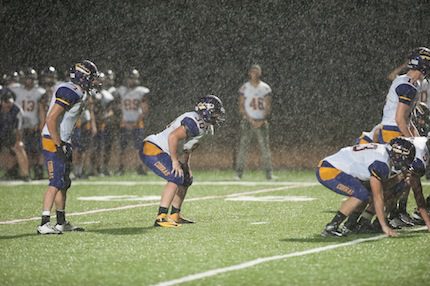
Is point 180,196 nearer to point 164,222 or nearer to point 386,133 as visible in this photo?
point 164,222

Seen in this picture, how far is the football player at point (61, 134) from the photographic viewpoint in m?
8.98

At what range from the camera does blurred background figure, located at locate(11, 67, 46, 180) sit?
1661 cm

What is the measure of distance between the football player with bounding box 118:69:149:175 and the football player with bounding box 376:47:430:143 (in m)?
8.57

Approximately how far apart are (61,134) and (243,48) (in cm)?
1378

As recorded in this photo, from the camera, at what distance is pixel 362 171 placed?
8602mm

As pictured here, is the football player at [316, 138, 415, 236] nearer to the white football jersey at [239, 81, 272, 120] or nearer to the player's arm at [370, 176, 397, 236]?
the player's arm at [370, 176, 397, 236]

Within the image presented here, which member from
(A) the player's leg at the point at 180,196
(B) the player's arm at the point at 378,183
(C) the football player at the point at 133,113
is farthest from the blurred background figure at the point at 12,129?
(B) the player's arm at the point at 378,183

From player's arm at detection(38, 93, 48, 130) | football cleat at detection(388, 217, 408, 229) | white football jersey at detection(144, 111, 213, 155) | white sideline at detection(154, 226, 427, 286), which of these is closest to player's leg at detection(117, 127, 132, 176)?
player's arm at detection(38, 93, 48, 130)

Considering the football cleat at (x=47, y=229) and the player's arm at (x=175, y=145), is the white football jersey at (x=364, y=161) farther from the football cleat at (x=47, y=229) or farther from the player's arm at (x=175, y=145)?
the football cleat at (x=47, y=229)

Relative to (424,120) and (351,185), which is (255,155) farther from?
(351,185)

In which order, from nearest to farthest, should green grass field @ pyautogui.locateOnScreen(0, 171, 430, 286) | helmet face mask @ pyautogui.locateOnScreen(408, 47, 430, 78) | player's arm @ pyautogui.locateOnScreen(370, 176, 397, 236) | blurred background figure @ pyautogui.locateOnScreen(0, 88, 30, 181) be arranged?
green grass field @ pyautogui.locateOnScreen(0, 171, 430, 286) < player's arm @ pyautogui.locateOnScreen(370, 176, 397, 236) < helmet face mask @ pyautogui.locateOnScreen(408, 47, 430, 78) < blurred background figure @ pyautogui.locateOnScreen(0, 88, 30, 181)

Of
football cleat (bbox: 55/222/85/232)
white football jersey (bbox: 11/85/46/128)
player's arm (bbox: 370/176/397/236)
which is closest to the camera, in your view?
player's arm (bbox: 370/176/397/236)

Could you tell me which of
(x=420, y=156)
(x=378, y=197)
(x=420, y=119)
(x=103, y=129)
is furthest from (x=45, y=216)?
(x=103, y=129)

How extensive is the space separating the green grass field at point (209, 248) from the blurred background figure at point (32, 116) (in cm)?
394
